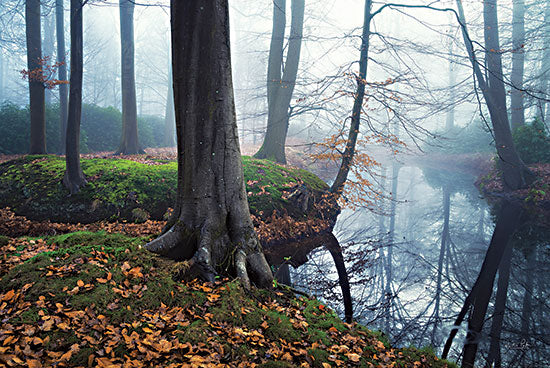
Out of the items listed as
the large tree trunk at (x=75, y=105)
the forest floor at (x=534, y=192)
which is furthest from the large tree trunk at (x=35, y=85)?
the forest floor at (x=534, y=192)

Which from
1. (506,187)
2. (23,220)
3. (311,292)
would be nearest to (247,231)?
(311,292)

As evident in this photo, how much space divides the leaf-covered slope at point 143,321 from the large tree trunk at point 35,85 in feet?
23.0

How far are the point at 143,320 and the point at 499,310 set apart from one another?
203 inches

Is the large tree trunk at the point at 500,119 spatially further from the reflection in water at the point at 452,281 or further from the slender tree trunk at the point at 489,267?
the reflection in water at the point at 452,281

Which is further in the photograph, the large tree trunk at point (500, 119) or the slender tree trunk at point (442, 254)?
the large tree trunk at point (500, 119)

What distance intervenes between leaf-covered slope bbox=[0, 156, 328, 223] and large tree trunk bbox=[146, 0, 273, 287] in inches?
135

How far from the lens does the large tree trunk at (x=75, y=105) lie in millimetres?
6535

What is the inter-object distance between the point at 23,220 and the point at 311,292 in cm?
608

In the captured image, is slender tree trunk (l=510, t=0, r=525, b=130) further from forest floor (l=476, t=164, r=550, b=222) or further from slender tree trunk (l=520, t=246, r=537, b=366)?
slender tree trunk (l=520, t=246, r=537, b=366)

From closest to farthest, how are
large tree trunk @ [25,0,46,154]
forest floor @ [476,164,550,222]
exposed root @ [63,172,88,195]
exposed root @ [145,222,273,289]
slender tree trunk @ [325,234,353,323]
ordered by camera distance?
1. exposed root @ [145,222,273,289]
2. slender tree trunk @ [325,234,353,323]
3. exposed root @ [63,172,88,195]
4. large tree trunk @ [25,0,46,154]
5. forest floor @ [476,164,550,222]

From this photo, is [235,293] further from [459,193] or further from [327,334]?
[459,193]

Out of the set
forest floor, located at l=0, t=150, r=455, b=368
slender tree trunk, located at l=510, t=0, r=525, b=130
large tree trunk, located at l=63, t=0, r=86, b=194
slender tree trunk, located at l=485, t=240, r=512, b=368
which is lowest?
slender tree trunk, located at l=485, t=240, r=512, b=368

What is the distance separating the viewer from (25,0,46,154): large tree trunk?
343 inches

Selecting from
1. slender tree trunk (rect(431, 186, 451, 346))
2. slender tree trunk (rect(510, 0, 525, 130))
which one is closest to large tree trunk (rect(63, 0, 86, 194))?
slender tree trunk (rect(431, 186, 451, 346))
